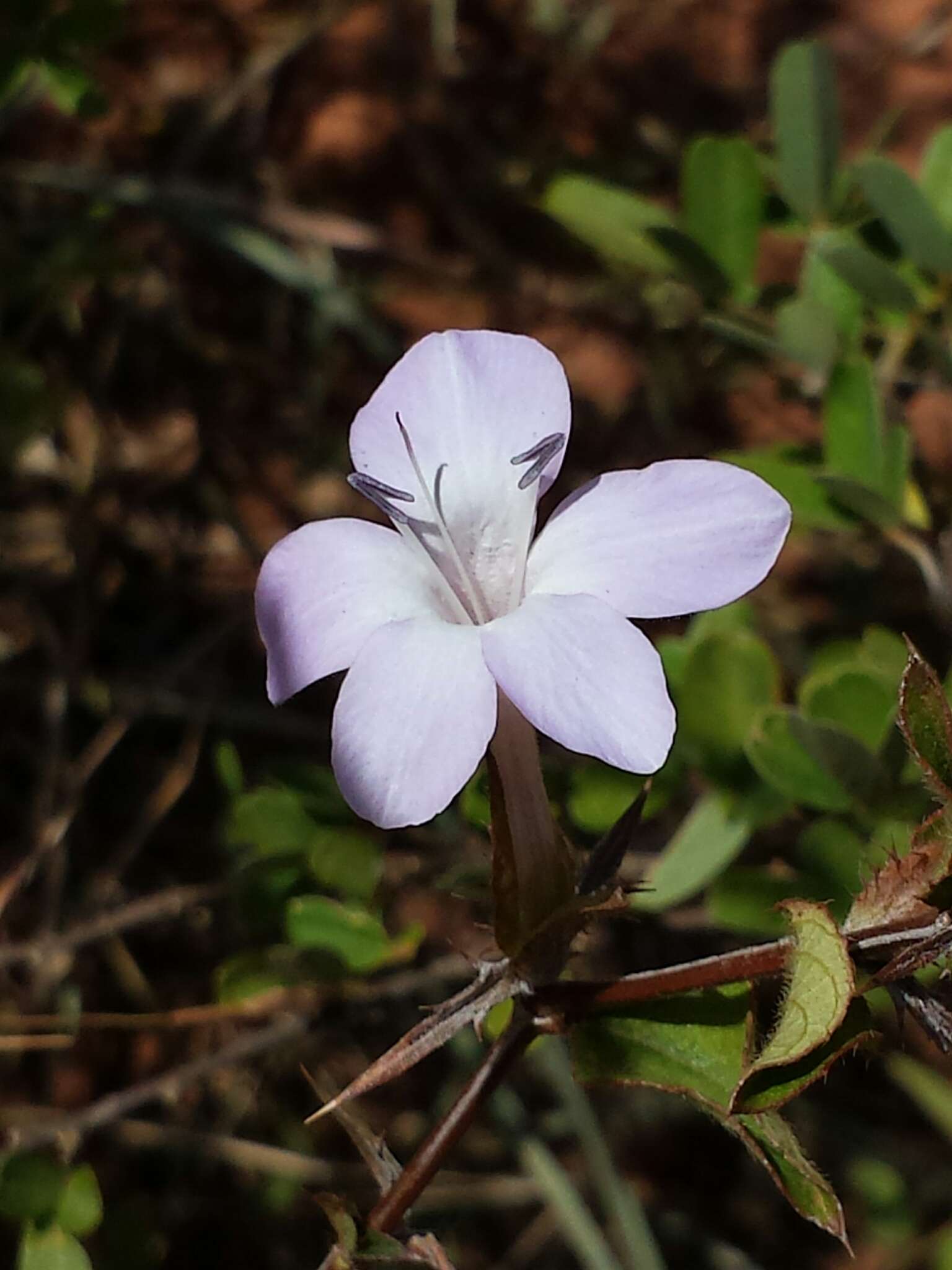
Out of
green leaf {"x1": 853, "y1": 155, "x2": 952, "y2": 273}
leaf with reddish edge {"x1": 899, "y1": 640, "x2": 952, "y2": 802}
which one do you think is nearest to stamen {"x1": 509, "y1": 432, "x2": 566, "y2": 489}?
leaf with reddish edge {"x1": 899, "y1": 640, "x2": 952, "y2": 802}

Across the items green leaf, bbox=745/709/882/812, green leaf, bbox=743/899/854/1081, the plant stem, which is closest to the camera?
green leaf, bbox=743/899/854/1081

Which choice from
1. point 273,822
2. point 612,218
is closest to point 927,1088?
point 273,822

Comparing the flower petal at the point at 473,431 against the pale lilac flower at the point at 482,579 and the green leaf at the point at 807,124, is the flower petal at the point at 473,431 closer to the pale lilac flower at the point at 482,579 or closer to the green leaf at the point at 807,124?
the pale lilac flower at the point at 482,579

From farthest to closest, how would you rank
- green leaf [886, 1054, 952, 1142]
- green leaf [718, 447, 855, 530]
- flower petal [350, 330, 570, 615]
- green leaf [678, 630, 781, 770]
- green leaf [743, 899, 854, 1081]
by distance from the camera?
green leaf [886, 1054, 952, 1142], green leaf [718, 447, 855, 530], green leaf [678, 630, 781, 770], flower petal [350, 330, 570, 615], green leaf [743, 899, 854, 1081]

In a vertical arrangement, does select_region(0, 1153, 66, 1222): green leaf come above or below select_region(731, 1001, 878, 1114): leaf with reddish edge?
below

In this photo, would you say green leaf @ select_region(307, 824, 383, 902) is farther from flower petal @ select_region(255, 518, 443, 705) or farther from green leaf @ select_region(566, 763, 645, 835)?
flower petal @ select_region(255, 518, 443, 705)

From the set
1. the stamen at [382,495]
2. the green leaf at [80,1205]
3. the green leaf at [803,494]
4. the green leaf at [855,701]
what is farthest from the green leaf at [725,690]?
the green leaf at [80,1205]

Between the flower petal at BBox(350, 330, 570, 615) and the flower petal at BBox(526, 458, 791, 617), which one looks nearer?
the flower petal at BBox(526, 458, 791, 617)
